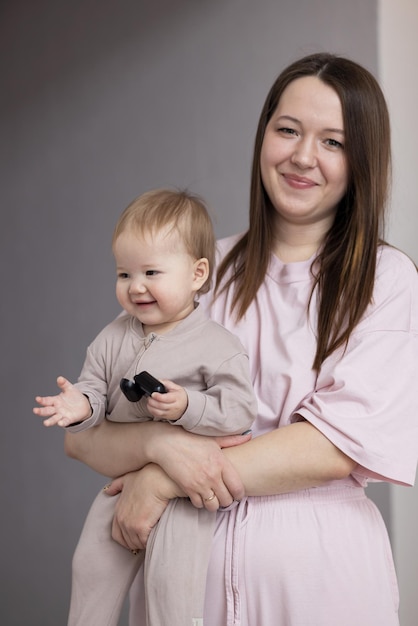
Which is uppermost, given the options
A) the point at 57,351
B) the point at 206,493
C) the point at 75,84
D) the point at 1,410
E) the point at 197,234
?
the point at 75,84

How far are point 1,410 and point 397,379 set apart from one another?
3.07 metres

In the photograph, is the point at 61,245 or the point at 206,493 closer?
the point at 206,493

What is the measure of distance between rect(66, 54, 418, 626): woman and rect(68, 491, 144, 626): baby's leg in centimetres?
6

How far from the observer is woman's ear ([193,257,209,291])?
1.87 m

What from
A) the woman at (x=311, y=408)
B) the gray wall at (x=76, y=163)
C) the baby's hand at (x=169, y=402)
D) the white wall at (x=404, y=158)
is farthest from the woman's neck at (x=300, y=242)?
the gray wall at (x=76, y=163)

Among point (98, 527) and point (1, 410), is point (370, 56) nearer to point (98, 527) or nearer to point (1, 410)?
point (98, 527)

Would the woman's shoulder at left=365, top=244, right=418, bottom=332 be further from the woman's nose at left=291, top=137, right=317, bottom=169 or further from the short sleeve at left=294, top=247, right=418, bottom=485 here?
the woman's nose at left=291, top=137, right=317, bottom=169

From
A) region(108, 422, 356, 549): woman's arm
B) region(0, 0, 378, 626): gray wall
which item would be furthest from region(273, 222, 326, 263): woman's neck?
region(0, 0, 378, 626): gray wall

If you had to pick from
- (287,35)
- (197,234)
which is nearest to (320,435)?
(197,234)

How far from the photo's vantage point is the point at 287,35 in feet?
10.6

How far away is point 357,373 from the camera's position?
1837 millimetres

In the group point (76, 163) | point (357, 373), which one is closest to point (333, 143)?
point (357, 373)

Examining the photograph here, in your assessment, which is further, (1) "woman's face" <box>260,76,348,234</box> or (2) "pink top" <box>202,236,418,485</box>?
(1) "woman's face" <box>260,76,348,234</box>

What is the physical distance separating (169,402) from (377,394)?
18.0 inches
